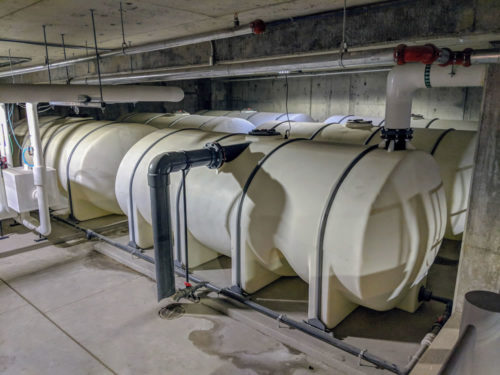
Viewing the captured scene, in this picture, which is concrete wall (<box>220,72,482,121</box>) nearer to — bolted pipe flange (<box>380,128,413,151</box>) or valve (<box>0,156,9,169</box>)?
bolted pipe flange (<box>380,128,413,151</box>)

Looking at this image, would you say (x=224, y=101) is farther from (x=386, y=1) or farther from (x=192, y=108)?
(x=386, y=1)

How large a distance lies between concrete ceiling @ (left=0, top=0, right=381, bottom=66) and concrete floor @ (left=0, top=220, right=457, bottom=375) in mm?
2918

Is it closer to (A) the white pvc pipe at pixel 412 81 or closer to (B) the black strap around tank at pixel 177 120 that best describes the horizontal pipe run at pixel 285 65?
(A) the white pvc pipe at pixel 412 81

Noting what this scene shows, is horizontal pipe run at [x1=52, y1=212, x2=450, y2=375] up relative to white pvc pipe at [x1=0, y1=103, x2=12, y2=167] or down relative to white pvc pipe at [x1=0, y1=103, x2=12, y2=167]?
down

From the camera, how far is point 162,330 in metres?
3.54

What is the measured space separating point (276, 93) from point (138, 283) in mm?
11310

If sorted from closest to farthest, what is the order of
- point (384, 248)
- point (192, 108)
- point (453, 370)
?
1. point (453, 370)
2. point (384, 248)
3. point (192, 108)

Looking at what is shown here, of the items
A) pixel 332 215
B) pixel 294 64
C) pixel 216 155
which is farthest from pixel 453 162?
pixel 216 155

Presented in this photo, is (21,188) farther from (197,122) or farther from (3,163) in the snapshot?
(197,122)

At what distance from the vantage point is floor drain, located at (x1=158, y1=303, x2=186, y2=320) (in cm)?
376

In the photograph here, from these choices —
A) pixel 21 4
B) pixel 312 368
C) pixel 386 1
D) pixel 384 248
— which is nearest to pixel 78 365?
pixel 312 368

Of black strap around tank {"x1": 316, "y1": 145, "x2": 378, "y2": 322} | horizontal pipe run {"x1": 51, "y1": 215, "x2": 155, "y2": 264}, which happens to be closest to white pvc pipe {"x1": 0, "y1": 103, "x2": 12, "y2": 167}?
horizontal pipe run {"x1": 51, "y1": 215, "x2": 155, "y2": 264}

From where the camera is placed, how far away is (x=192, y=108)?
14109 millimetres

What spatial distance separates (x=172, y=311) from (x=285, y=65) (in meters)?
2.96
